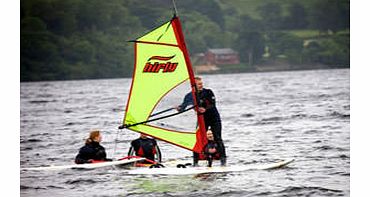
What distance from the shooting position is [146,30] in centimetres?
6800

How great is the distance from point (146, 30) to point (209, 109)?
2084 inches

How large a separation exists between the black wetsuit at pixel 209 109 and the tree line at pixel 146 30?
39365mm

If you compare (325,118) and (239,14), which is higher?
(239,14)

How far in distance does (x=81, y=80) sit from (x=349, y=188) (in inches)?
2618

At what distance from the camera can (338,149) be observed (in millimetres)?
20094

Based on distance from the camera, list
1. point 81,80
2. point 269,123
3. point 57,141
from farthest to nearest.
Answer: point 81,80
point 269,123
point 57,141

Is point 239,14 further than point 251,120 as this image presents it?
Yes

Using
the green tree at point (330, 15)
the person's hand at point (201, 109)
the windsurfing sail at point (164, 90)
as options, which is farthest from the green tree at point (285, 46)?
the person's hand at point (201, 109)

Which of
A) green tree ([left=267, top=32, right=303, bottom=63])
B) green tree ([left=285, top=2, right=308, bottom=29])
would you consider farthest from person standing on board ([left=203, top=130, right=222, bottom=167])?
green tree ([left=267, top=32, right=303, bottom=63])

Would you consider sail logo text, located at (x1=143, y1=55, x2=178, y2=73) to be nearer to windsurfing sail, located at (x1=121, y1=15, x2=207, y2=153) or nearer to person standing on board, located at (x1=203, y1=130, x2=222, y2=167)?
windsurfing sail, located at (x1=121, y1=15, x2=207, y2=153)

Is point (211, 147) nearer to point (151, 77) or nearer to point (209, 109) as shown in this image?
point (209, 109)

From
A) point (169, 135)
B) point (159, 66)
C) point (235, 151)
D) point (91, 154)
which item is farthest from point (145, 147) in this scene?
point (235, 151)
